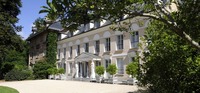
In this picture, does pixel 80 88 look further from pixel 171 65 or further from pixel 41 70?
pixel 41 70

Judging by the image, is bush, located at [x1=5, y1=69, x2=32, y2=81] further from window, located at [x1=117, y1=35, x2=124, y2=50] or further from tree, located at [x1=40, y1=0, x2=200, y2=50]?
tree, located at [x1=40, y1=0, x2=200, y2=50]

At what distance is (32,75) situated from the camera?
39938 mm

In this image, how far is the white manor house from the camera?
983 inches

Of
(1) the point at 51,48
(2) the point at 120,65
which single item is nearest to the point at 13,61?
(1) the point at 51,48

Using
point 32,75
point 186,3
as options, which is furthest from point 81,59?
point 186,3

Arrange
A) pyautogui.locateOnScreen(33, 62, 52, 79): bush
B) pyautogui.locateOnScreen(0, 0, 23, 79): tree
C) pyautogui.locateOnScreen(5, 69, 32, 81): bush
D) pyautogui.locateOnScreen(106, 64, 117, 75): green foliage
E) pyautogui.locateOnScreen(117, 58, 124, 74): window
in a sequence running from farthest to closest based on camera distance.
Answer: pyautogui.locateOnScreen(33, 62, 52, 79): bush
pyautogui.locateOnScreen(5, 69, 32, 81): bush
pyautogui.locateOnScreen(0, 0, 23, 79): tree
pyautogui.locateOnScreen(117, 58, 124, 74): window
pyautogui.locateOnScreen(106, 64, 117, 75): green foliage

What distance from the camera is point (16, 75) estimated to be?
122 ft

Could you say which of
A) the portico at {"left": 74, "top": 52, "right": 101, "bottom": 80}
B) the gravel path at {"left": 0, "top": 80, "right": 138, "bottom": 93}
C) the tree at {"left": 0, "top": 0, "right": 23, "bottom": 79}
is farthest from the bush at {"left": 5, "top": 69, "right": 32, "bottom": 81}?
the gravel path at {"left": 0, "top": 80, "right": 138, "bottom": 93}

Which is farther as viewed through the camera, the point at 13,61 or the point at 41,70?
the point at 13,61

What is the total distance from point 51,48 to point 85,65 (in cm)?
1070

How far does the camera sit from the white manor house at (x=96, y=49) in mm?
24973

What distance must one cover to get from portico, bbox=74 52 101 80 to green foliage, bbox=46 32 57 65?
26.1 ft

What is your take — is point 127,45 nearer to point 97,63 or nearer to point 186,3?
point 97,63

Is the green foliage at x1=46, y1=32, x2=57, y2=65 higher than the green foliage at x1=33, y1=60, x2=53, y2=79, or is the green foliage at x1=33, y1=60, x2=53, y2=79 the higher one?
the green foliage at x1=46, y1=32, x2=57, y2=65
